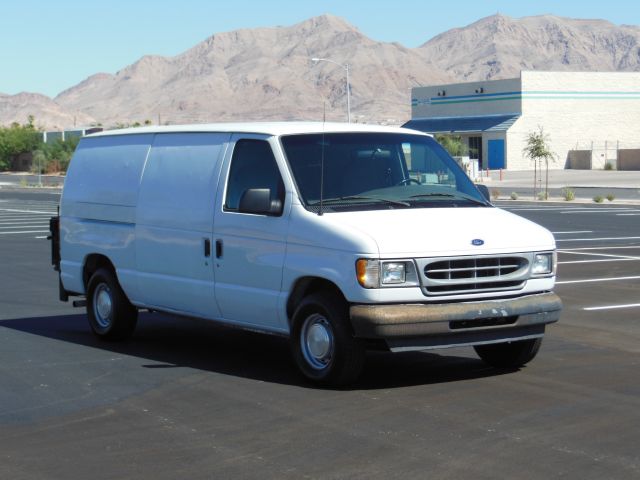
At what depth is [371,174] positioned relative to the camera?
411 inches

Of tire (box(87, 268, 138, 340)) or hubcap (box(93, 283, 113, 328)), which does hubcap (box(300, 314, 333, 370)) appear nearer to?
tire (box(87, 268, 138, 340))

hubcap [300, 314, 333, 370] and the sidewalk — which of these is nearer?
hubcap [300, 314, 333, 370]

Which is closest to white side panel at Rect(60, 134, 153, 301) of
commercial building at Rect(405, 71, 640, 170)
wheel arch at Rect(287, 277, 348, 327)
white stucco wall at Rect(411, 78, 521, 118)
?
wheel arch at Rect(287, 277, 348, 327)

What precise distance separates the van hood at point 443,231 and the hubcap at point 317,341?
0.81 meters

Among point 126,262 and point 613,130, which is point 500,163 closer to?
point 613,130

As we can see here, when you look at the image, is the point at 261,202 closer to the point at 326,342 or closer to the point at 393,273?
the point at 326,342

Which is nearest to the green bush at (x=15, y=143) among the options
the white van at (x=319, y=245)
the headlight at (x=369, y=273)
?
the white van at (x=319, y=245)

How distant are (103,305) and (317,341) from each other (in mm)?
3478

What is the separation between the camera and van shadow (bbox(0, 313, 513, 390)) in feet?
33.2

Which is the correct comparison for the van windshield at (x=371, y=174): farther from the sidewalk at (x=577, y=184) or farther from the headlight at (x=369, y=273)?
the sidewalk at (x=577, y=184)

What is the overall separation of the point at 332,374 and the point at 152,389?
1.47 m

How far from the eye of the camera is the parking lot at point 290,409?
7.27m

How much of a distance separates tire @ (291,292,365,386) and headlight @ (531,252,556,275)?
5.27ft

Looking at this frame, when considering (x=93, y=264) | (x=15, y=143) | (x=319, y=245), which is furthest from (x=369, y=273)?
(x=15, y=143)
